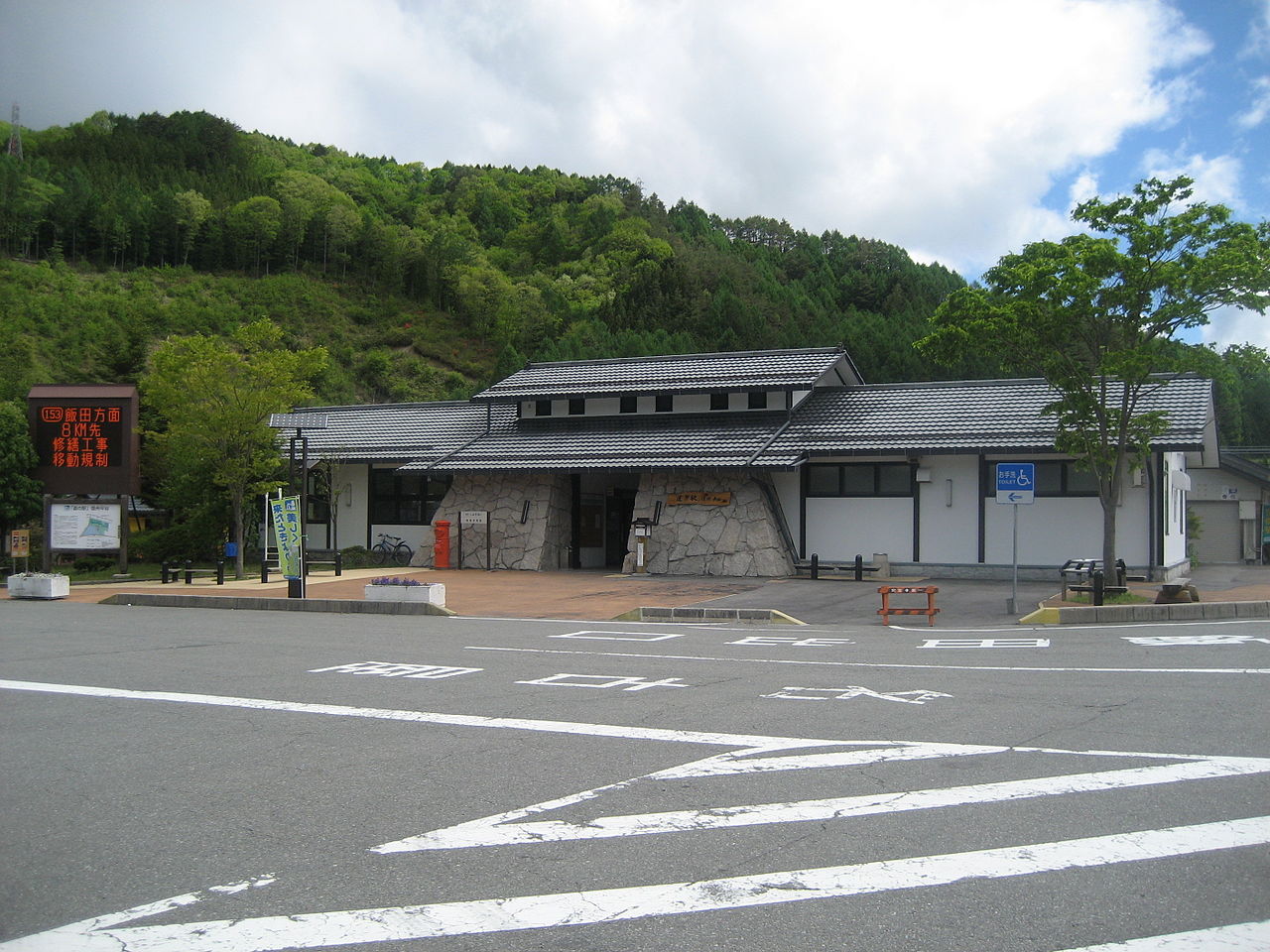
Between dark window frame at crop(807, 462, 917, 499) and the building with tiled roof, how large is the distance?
4 cm

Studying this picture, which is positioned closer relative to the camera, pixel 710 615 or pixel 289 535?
pixel 710 615

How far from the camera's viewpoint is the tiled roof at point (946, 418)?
24.5 m

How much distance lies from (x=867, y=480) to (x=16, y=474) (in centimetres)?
2651

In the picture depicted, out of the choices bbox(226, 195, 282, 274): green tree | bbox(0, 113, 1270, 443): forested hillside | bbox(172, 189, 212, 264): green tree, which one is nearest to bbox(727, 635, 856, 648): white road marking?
bbox(0, 113, 1270, 443): forested hillside

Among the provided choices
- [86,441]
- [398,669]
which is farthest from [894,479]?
[86,441]

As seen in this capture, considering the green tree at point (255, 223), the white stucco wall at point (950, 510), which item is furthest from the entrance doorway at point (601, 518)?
the green tree at point (255, 223)

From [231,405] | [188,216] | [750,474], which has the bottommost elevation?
[750,474]

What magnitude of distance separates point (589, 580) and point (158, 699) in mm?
16780

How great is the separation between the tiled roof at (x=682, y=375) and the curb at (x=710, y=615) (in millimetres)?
11411

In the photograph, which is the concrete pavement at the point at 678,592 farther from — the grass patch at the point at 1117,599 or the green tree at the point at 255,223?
the green tree at the point at 255,223

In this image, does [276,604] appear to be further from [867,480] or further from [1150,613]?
[1150,613]

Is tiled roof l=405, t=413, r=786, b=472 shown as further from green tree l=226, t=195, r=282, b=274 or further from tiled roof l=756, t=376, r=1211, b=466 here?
green tree l=226, t=195, r=282, b=274

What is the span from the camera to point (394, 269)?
9394cm

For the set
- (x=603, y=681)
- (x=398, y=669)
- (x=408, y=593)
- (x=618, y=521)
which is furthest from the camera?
(x=618, y=521)
